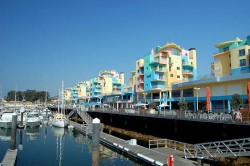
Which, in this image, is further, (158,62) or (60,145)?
(158,62)

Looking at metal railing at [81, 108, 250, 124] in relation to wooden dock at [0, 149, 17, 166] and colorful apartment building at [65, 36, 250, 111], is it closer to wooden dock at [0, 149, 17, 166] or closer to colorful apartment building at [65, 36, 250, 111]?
colorful apartment building at [65, 36, 250, 111]

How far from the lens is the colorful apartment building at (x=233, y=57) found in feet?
157

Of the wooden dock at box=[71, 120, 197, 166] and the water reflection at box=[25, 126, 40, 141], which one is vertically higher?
the wooden dock at box=[71, 120, 197, 166]

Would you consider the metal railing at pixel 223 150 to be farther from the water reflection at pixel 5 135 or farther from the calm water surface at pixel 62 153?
the water reflection at pixel 5 135

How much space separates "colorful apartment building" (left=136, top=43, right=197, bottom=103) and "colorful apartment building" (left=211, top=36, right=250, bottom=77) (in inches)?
449

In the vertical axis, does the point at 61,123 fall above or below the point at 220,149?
below

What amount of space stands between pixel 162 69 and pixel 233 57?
22.0 metres

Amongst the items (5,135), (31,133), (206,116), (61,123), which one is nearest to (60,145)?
(31,133)

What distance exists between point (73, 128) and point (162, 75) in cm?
2746

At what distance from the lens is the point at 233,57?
166ft

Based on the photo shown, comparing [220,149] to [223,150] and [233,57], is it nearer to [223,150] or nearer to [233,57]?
[223,150]

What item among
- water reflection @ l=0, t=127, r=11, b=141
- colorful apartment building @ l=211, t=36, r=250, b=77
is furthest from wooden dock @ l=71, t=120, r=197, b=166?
colorful apartment building @ l=211, t=36, r=250, b=77

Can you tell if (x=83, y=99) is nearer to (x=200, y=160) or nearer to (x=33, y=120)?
(x=33, y=120)

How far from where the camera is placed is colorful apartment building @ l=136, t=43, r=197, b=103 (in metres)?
69.1
